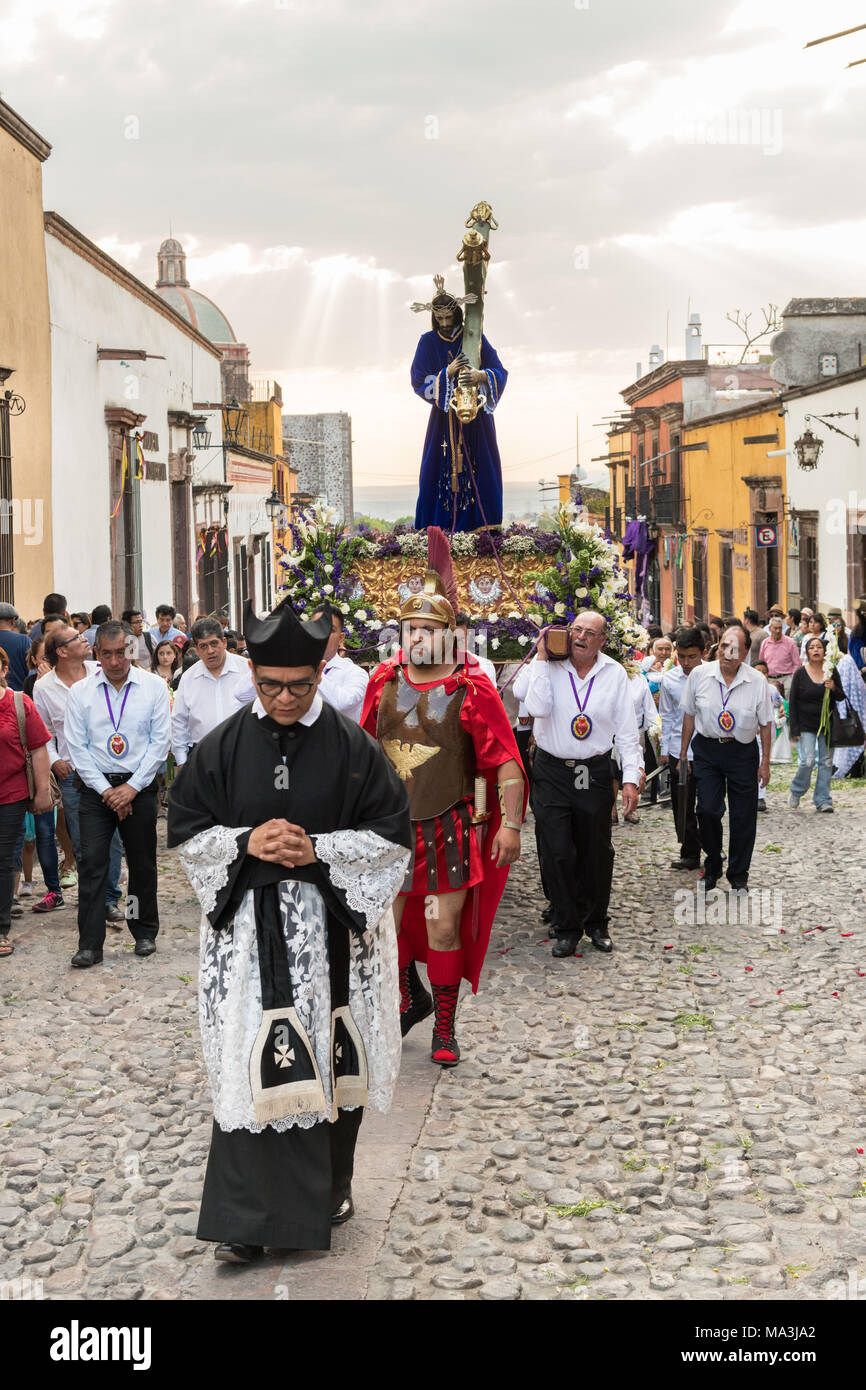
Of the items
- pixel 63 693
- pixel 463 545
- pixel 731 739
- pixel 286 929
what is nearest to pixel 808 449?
pixel 463 545

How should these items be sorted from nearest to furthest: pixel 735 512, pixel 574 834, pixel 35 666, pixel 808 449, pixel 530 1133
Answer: pixel 530 1133, pixel 574 834, pixel 35 666, pixel 808 449, pixel 735 512

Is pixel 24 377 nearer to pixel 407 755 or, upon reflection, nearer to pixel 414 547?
pixel 414 547

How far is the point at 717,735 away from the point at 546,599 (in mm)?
1295

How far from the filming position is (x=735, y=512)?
3142 centimetres

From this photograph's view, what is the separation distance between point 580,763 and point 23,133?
10.2 metres

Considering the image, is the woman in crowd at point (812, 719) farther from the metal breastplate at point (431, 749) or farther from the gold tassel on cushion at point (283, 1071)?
the gold tassel on cushion at point (283, 1071)

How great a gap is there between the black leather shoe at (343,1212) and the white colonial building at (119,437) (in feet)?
41.2

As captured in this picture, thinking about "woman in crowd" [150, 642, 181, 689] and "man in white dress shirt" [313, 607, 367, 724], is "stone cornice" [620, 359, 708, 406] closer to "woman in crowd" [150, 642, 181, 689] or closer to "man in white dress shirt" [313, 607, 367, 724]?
"woman in crowd" [150, 642, 181, 689]

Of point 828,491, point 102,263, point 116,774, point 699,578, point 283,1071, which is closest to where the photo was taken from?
point 283,1071

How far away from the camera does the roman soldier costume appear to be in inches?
231

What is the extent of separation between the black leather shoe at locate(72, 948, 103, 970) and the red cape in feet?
6.49

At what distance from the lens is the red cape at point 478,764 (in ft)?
19.4

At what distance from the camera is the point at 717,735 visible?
8.68 metres
